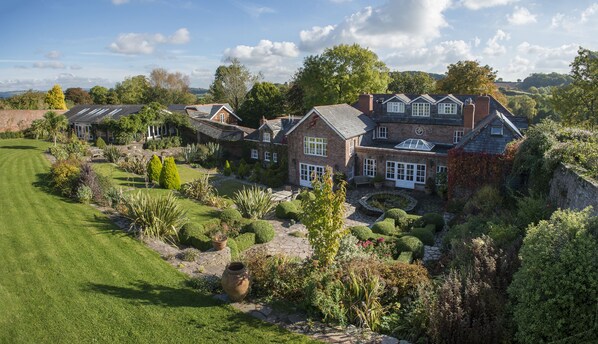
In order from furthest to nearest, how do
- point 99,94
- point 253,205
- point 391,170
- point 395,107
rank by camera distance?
point 99,94
point 395,107
point 391,170
point 253,205

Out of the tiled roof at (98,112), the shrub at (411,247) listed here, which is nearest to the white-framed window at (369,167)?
the shrub at (411,247)

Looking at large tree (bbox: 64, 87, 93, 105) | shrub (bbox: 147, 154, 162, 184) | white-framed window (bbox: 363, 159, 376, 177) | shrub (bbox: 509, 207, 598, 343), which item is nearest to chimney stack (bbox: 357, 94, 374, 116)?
white-framed window (bbox: 363, 159, 376, 177)

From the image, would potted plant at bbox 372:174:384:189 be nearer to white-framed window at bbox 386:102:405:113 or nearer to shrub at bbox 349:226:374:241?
white-framed window at bbox 386:102:405:113

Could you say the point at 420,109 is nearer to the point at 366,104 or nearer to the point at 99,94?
the point at 366,104

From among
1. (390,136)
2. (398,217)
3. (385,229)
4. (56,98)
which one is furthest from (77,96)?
(385,229)

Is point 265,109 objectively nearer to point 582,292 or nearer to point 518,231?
point 518,231

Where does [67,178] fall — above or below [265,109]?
below

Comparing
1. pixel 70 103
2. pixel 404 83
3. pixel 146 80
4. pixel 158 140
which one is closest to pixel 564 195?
pixel 158 140
